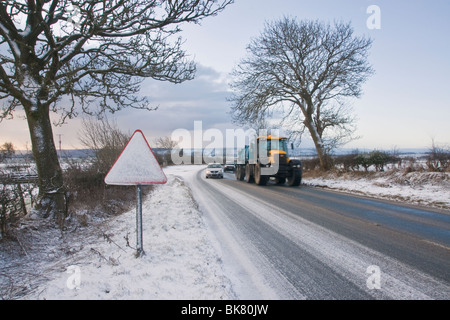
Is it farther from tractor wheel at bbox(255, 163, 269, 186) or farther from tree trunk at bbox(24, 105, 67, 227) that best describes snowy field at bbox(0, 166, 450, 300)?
tractor wheel at bbox(255, 163, 269, 186)

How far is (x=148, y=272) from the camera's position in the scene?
Result: 12.0 feet

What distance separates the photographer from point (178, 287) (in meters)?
3.25

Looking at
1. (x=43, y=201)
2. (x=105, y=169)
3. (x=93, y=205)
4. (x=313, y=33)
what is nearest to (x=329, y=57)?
(x=313, y=33)

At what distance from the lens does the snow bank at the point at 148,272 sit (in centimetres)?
313

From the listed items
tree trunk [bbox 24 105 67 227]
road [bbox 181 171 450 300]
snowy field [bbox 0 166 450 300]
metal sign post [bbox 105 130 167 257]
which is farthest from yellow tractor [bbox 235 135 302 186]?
metal sign post [bbox 105 130 167 257]

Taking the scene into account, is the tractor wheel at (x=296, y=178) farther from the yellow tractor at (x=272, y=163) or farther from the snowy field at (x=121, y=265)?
the snowy field at (x=121, y=265)

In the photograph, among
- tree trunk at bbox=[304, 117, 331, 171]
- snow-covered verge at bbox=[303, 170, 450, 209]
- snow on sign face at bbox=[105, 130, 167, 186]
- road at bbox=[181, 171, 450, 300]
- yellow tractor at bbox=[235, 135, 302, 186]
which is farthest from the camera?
tree trunk at bbox=[304, 117, 331, 171]

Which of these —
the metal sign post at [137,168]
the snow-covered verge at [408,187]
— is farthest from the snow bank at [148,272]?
the snow-covered verge at [408,187]

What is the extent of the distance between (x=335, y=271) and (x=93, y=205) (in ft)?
26.2

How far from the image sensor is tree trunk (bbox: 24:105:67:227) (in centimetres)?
683

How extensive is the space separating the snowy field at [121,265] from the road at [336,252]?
36 centimetres

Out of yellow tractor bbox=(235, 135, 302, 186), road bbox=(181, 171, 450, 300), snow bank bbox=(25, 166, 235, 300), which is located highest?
yellow tractor bbox=(235, 135, 302, 186)

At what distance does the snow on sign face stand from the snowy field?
1.17 m
